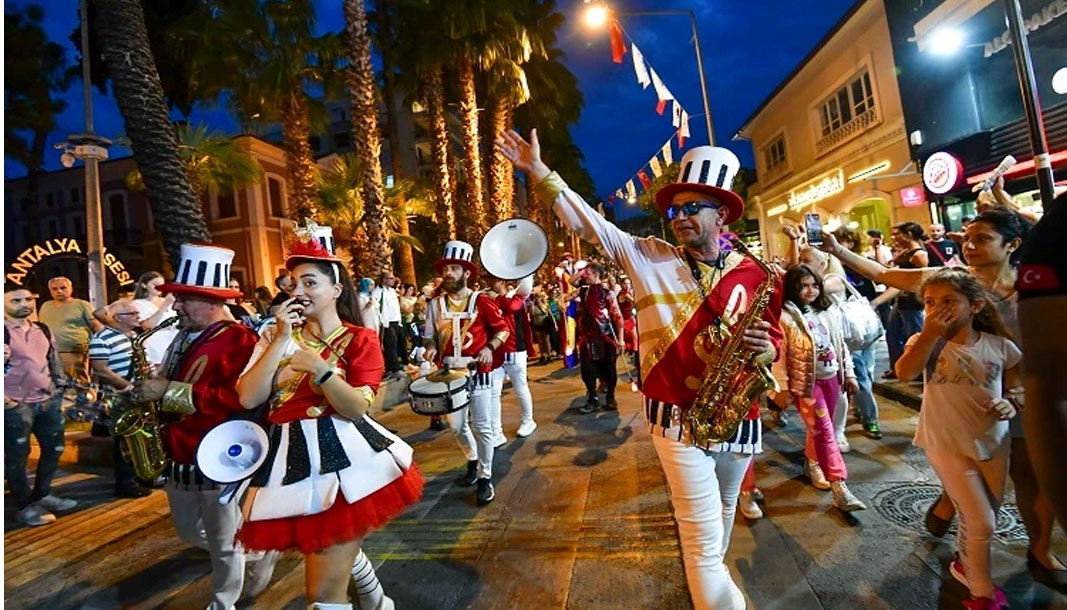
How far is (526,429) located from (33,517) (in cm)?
497

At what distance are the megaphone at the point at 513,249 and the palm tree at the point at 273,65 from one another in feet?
36.5

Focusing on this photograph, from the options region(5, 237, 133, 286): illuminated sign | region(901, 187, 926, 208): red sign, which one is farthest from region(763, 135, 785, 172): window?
region(5, 237, 133, 286): illuminated sign

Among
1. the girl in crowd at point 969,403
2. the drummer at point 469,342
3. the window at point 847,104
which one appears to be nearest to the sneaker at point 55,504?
the drummer at point 469,342

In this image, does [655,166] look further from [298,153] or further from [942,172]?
[298,153]

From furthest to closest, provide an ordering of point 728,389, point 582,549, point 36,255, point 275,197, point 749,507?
1. point 275,197
2. point 36,255
3. point 749,507
4. point 582,549
5. point 728,389

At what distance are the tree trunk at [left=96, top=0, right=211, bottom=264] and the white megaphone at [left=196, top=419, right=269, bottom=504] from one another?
570cm

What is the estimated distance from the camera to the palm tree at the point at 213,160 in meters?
13.7

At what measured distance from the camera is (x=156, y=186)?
7.18 meters

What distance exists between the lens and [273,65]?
1366cm

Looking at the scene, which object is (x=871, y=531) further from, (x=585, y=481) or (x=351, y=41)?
(x=351, y=41)

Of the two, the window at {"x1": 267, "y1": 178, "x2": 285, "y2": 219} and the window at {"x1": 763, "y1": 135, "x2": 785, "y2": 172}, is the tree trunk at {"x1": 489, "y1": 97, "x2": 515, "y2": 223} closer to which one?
the window at {"x1": 763, "y1": 135, "x2": 785, "y2": 172}

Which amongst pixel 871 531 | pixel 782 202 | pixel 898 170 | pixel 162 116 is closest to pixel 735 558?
pixel 871 531

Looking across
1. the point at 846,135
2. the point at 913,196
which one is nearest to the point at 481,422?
the point at 913,196

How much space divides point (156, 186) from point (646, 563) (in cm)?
735
